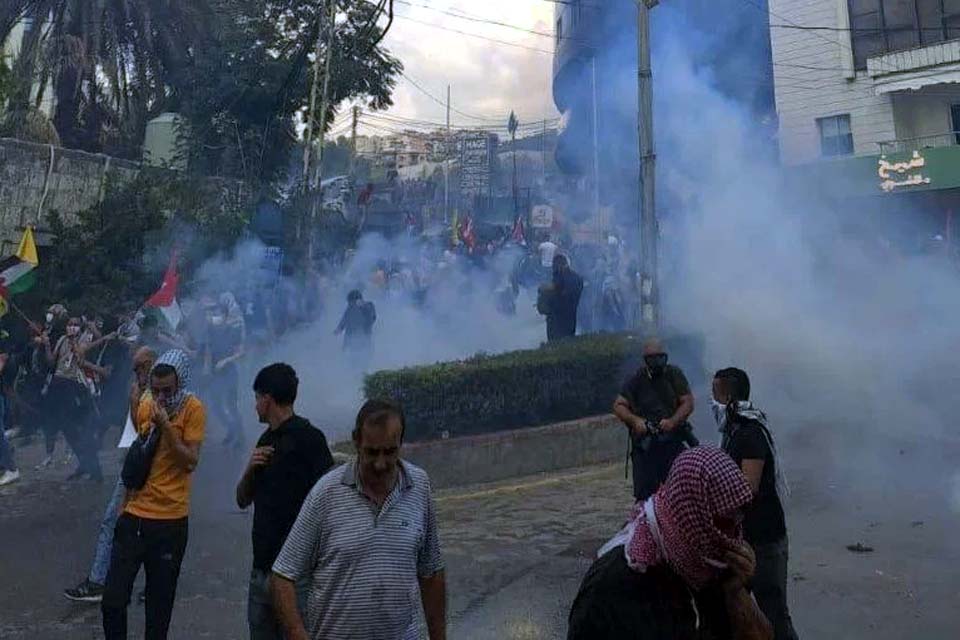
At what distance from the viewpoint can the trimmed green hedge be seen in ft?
24.5

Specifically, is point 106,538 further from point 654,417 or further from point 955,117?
point 955,117

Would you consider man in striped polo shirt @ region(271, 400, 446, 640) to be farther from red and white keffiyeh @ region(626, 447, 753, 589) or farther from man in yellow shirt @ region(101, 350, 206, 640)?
man in yellow shirt @ region(101, 350, 206, 640)

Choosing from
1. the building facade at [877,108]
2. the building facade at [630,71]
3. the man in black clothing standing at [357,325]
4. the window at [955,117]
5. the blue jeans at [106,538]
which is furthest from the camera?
the building facade at [630,71]

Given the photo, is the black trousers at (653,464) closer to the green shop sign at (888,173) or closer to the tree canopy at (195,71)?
the tree canopy at (195,71)

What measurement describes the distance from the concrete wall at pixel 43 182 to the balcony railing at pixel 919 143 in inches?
670

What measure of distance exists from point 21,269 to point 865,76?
18904 millimetres

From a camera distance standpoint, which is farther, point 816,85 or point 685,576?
point 816,85

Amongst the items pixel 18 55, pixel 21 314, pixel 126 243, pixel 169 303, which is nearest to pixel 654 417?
pixel 169 303

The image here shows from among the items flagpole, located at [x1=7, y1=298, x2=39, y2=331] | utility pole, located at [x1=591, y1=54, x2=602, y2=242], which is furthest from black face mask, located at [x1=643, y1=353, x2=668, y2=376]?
utility pole, located at [x1=591, y1=54, x2=602, y2=242]

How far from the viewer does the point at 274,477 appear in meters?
3.00

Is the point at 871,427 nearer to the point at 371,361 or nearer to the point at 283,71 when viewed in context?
the point at 371,361

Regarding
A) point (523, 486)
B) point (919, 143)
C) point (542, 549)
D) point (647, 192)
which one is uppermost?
point (919, 143)

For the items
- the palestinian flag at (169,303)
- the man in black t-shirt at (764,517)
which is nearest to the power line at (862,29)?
the palestinian flag at (169,303)

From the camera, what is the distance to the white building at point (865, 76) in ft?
60.7
